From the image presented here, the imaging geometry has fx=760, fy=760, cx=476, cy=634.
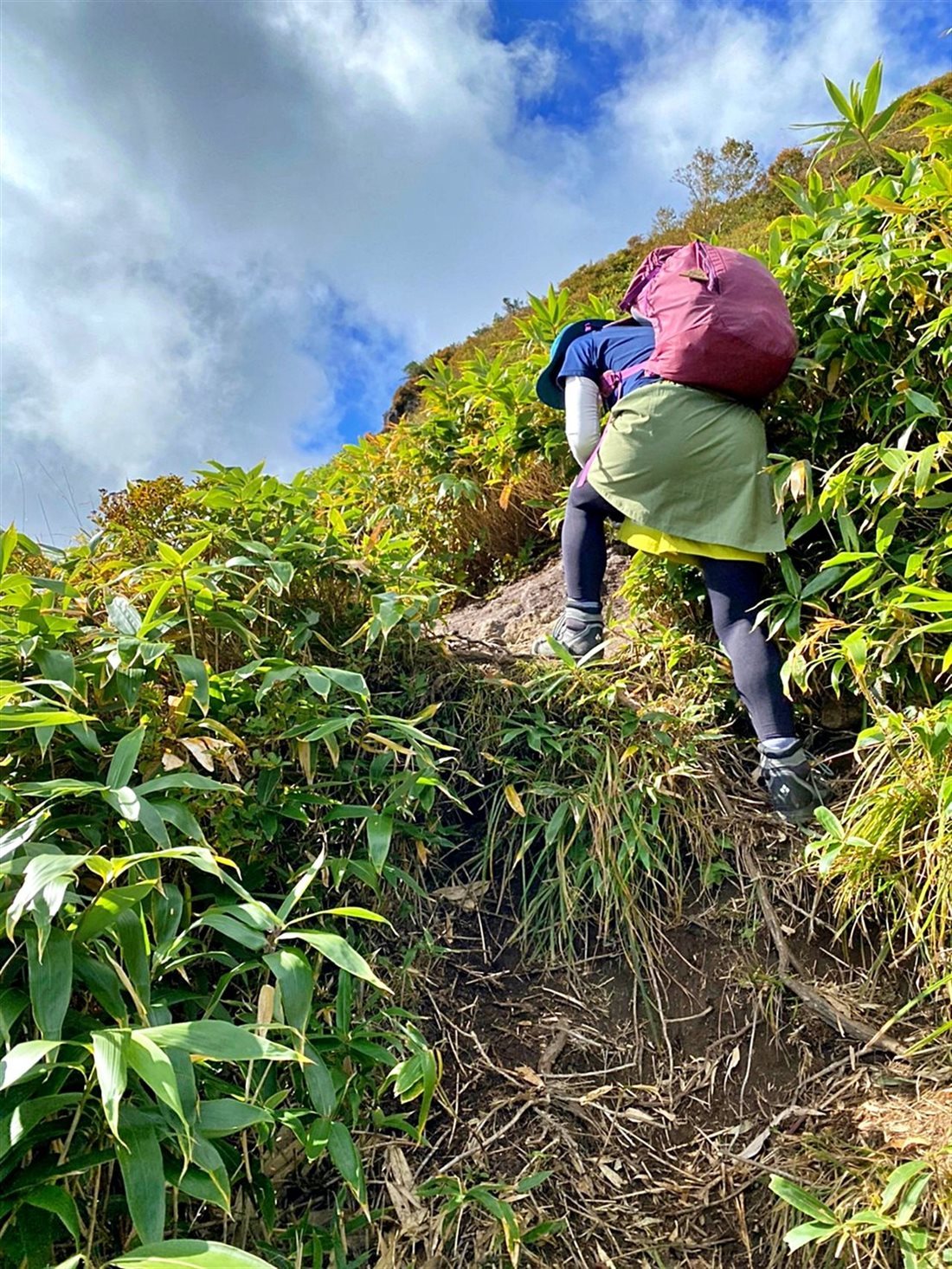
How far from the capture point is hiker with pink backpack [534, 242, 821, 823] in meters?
1.83

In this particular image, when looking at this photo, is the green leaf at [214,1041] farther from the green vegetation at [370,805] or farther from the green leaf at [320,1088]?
the green leaf at [320,1088]

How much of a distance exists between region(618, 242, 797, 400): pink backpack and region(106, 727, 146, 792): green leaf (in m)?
1.54

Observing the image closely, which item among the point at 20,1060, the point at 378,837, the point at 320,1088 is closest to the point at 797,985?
the point at 378,837

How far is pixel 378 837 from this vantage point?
139 cm

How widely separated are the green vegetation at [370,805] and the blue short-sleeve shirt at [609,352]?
1.30 ft

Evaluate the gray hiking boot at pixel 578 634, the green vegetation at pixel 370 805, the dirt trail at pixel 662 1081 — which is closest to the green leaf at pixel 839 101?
the green vegetation at pixel 370 805

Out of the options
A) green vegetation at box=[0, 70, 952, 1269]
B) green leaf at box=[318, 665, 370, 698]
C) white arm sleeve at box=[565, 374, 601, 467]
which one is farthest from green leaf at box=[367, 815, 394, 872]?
white arm sleeve at box=[565, 374, 601, 467]

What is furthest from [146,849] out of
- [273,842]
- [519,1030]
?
[519,1030]

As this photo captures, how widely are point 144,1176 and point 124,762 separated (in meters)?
0.52

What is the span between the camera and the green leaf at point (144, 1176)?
762 millimetres

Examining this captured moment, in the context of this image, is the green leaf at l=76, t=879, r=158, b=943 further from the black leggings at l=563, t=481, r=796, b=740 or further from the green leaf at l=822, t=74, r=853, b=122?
the green leaf at l=822, t=74, r=853, b=122

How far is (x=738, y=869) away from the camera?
1698 millimetres

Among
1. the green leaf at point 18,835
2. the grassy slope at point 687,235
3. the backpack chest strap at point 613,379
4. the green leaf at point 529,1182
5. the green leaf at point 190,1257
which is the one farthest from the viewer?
the grassy slope at point 687,235

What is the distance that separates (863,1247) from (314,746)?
1209 mm
